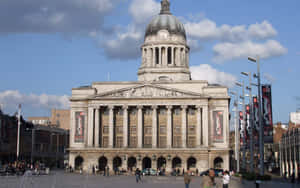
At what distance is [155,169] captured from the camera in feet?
330

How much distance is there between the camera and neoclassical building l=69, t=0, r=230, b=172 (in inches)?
3994

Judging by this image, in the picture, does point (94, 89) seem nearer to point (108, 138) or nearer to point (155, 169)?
point (108, 138)

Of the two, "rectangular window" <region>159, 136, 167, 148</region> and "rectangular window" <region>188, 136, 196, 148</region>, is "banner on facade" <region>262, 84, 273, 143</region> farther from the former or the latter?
"rectangular window" <region>159, 136, 167, 148</region>

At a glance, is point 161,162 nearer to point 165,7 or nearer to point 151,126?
point 151,126

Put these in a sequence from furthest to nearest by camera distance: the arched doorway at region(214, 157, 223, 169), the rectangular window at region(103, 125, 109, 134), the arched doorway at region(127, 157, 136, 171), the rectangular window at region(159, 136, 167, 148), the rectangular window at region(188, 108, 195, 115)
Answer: the rectangular window at region(103, 125, 109, 134)
the rectangular window at region(188, 108, 195, 115)
the arched doorway at region(127, 157, 136, 171)
the rectangular window at region(159, 136, 167, 148)
the arched doorway at region(214, 157, 223, 169)

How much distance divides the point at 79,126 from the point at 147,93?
1605 cm

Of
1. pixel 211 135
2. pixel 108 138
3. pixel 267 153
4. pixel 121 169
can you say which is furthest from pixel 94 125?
pixel 267 153

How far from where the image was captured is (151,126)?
105 meters

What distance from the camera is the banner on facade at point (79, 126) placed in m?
106

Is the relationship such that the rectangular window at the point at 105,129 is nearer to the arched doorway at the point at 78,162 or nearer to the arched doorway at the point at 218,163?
the arched doorway at the point at 78,162

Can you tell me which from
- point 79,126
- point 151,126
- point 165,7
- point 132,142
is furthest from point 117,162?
point 165,7

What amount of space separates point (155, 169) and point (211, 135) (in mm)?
13245

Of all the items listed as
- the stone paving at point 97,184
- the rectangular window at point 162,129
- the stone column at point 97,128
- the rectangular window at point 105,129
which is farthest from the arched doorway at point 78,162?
the stone paving at point 97,184

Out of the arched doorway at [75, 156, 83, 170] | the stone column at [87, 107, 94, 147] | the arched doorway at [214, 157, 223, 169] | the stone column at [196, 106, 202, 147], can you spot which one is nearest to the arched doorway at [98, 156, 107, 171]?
the stone column at [87, 107, 94, 147]
